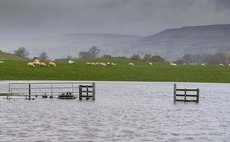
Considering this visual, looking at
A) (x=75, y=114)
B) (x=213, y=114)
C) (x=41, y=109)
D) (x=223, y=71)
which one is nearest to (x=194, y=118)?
(x=213, y=114)

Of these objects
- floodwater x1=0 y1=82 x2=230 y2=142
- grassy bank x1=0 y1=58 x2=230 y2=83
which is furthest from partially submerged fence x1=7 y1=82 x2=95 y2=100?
grassy bank x1=0 y1=58 x2=230 y2=83

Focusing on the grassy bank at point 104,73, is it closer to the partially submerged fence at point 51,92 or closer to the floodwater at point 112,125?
the partially submerged fence at point 51,92

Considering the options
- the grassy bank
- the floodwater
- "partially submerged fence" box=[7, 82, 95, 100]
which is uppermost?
the grassy bank

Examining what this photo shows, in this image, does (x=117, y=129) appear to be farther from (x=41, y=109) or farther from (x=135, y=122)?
(x=41, y=109)

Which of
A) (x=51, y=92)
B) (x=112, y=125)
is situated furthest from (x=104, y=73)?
(x=112, y=125)

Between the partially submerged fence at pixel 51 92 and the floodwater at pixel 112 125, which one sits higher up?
the partially submerged fence at pixel 51 92

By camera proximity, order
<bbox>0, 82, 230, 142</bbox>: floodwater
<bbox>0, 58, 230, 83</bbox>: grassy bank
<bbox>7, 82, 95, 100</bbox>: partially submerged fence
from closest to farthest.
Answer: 1. <bbox>0, 82, 230, 142</bbox>: floodwater
2. <bbox>7, 82, 95, 100</bbox>: partially submerged fence
3. <bbox>0, 58, 230, 83</bbox>: grassy bank

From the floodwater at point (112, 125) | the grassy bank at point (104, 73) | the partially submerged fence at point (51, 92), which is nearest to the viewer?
the floodwater at point (112, 125)

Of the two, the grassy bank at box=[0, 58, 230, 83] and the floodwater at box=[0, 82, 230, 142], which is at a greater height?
the grassy bank at box=[0, 58, 230, 83]

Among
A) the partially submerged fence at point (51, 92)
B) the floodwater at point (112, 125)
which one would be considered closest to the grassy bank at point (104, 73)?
the partially submerged fence at point (51, 92)

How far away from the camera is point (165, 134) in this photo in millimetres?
32719

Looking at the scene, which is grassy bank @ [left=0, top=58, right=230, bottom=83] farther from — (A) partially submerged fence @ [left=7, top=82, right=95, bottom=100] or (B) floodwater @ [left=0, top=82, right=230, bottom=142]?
(B) floodwater @ [left=0, top=82, right=230, bottom=142]

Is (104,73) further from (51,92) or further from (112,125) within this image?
(112,125)

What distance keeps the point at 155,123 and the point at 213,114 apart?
35.9ft
